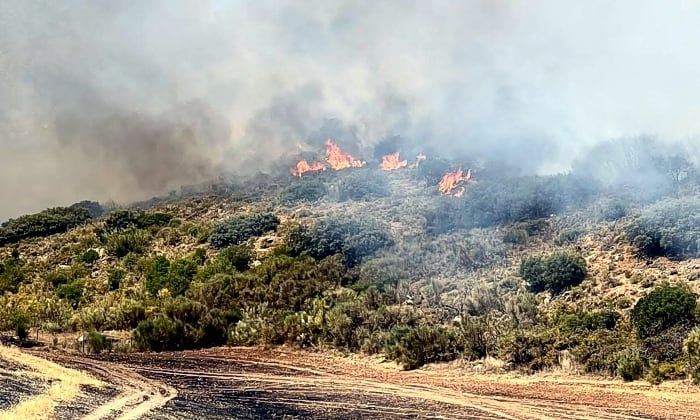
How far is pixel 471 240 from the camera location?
27594mm

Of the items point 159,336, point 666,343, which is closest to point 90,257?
point 159,336

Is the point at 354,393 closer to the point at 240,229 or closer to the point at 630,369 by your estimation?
the point at 630,369

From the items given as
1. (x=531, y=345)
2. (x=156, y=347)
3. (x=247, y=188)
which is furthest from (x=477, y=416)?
(x=247, y=188)

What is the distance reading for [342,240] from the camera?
1125 inches

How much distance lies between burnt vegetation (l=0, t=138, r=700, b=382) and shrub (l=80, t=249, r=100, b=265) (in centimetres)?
8

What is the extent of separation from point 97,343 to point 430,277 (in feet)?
39.1

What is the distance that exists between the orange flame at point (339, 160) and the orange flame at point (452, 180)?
1401cm

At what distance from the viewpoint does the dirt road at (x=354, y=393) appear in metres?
11.6

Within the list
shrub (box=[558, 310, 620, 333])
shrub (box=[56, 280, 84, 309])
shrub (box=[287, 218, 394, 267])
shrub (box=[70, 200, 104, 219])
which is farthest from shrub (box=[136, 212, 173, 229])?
shrub (box=[558, 310, 620, 333])

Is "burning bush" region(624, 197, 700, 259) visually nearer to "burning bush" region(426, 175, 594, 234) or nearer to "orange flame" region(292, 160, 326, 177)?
"burning bush" region(426, 175, 594, 234)

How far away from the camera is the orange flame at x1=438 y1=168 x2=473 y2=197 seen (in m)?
44.0

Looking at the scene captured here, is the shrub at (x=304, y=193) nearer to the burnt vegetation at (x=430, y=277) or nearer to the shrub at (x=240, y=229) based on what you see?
the burnt vegetation at (x=430, y=277)

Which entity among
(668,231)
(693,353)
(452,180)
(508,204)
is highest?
(452,180)

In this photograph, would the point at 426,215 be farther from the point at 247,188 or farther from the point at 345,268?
the point at 247,188
